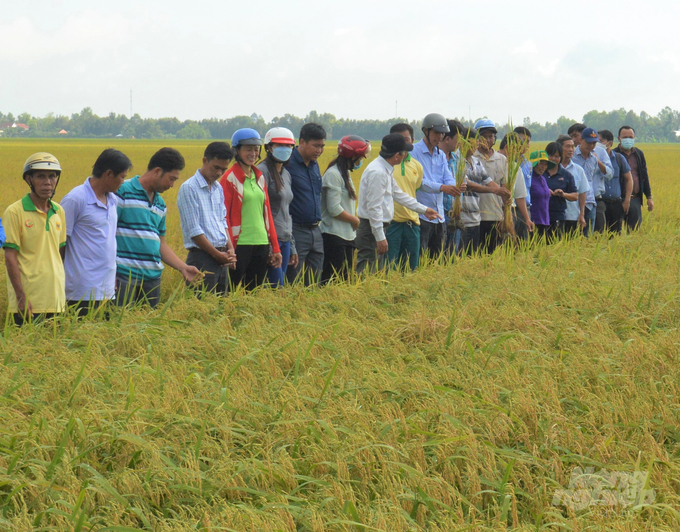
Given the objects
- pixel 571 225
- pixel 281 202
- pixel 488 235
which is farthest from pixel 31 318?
pixel 571 225

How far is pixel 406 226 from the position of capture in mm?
6121

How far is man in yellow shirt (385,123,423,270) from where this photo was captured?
237 inches

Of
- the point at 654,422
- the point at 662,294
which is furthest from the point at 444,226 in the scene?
the point at 654,422

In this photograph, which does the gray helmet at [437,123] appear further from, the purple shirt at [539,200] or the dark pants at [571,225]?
the dark pants at [571,225]

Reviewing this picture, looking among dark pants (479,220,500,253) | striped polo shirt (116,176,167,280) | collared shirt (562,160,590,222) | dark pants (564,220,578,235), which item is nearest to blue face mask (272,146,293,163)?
striped polo shirt (116,176,167,280)

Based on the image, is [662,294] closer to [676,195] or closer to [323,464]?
[323,464]

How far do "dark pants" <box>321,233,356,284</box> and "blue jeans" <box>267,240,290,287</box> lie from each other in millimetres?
519

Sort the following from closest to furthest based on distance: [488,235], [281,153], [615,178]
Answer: [281,153] → [488,235] → [615,178]

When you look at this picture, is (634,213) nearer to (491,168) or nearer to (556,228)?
(556,228)

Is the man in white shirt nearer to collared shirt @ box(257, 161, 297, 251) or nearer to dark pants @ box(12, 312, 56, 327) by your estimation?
collared shirt @ box(257, 161, 297, 251)

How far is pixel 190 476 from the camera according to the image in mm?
2352

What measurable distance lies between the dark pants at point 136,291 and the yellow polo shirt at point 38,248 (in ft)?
1.67

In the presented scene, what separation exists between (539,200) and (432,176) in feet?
5.82

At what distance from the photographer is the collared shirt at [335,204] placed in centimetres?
564
